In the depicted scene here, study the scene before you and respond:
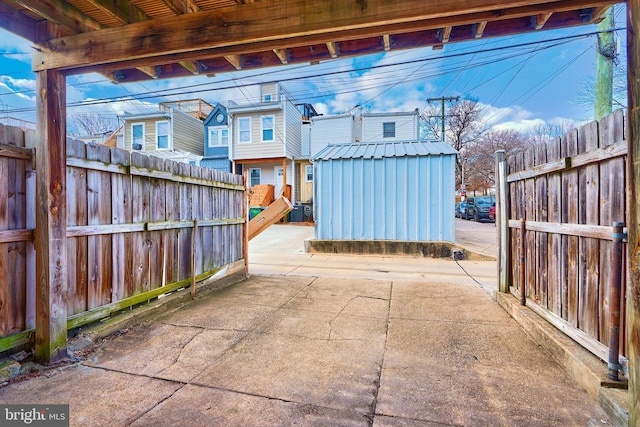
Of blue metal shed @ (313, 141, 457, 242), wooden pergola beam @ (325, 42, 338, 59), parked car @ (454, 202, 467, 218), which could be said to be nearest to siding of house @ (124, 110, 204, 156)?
blue metal shed @ (313, 141, 457, 242)

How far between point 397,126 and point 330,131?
13.3ft

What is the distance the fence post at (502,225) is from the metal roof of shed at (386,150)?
384 centimetres

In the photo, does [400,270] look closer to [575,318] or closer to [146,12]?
[575,318]

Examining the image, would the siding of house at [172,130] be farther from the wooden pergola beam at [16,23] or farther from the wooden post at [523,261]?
the wooden post at [523,261]

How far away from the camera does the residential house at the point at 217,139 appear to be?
18.6 metres

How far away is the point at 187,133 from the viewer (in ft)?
64.3

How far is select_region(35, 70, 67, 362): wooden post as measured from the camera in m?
2.38

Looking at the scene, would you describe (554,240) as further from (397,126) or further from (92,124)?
(92,124)

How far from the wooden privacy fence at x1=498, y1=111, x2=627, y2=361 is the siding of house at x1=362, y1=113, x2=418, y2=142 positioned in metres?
14.9

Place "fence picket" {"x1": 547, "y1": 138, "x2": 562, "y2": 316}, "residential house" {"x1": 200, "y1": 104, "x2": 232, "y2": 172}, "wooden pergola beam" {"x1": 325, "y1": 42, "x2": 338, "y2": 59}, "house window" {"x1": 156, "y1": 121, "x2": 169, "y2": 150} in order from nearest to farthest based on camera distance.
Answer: "wooden pergola beam" {"x1": 325, "y1": 42, "x2": 338, "y2": 59} < "fence picket" {"x1": 547, "y1": 138, "x2": 562, "y2": 316} < "house window" {"x1": 156, "y1": 121, "x2": 169, "y2": 150} < "residential house" {"x1": 200, "y1": 104, "x2": 232, "y2": 172}

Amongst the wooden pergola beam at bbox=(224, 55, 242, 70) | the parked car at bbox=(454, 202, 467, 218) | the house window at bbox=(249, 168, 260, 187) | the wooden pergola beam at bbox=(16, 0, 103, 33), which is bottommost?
the parked car at bbox=(454, 202, 467, 218)

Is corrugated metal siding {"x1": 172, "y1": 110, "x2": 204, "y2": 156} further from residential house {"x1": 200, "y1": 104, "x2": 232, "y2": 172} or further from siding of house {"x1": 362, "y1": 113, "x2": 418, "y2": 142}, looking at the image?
siding of house {"x1": 362, "y1": 113, "x2": 418, "y2": 142}

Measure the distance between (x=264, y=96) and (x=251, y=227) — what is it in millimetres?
16598

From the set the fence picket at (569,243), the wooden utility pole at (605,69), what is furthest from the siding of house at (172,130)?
A: the fence picket at (569,243)
